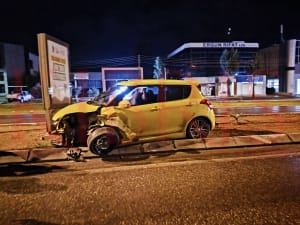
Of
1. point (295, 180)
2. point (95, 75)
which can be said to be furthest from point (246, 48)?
point (295, 180)

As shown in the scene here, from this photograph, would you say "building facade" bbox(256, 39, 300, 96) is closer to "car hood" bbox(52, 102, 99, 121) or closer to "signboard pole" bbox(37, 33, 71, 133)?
"signboard pole" bbox(37, 33, 71, 133)

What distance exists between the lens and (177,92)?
776cm

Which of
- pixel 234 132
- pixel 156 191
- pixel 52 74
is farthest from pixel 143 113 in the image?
pixel 234 132

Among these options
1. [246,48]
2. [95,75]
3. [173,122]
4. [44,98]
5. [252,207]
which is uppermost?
[246,48]

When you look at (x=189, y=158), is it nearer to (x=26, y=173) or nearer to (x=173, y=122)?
(x=173, y=122)

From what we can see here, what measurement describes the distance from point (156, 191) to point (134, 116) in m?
2.93

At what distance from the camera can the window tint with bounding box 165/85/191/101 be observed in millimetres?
7645

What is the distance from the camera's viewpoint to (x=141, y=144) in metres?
7.38

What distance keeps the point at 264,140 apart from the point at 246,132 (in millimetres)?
1366

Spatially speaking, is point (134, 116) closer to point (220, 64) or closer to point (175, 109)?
point (175, 109)

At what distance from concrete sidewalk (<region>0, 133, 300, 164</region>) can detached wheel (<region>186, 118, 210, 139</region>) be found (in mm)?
274

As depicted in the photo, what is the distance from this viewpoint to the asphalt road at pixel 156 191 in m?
3.69

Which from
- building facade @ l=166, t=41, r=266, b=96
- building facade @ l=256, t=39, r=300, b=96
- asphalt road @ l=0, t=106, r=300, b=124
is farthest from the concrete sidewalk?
building facade @ l=256, t=39, r=300, b=96

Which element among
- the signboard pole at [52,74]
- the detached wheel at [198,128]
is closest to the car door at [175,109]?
the detached wheel at [198,128]
